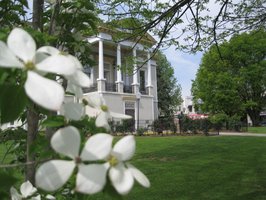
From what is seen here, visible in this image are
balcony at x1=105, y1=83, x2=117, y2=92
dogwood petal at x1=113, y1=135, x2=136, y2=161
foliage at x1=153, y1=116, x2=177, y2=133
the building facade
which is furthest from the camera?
balcony at x1=105, y1=83, x2=117, y2=92

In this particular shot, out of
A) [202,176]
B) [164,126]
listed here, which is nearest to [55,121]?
[202,176]

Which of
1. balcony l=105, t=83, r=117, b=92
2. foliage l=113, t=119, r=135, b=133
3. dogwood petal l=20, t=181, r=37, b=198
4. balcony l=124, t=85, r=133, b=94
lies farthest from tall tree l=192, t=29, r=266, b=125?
dogwood petal l=20, t=181, r=37, b=198

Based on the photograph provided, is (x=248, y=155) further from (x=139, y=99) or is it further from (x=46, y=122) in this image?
(x=139, y=99)

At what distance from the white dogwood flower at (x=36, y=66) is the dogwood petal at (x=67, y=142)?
8cm

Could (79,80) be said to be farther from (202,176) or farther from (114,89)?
(114,89)

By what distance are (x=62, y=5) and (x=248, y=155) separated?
9.67 m

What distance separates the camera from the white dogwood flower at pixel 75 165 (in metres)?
0.66

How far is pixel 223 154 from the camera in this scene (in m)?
11.2

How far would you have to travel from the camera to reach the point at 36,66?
2.25 feet

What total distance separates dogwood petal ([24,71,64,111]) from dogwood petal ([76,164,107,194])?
12 centimetres

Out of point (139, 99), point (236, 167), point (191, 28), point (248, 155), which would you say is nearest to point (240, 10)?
point (191, 28)

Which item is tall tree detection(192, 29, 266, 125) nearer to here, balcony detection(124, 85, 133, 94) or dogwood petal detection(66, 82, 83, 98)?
balcony detection(124, 85, 133, 94)

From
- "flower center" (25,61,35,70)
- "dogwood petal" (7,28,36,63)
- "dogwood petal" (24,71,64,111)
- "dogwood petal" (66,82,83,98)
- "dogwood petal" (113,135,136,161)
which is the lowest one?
"dogwood petal" (113,135,136,161)

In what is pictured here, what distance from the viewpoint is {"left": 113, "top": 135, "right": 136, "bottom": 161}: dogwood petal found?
73 centimetres
